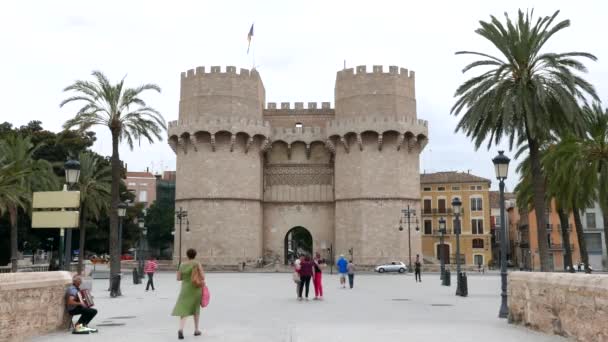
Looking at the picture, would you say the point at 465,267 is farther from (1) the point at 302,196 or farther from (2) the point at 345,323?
(2) the point at 345,323

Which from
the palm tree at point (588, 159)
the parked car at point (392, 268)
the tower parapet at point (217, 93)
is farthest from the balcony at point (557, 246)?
the palm tree at point (588, 159)

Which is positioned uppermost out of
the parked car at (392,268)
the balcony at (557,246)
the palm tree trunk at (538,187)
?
the palm tree trunk at (538,187)

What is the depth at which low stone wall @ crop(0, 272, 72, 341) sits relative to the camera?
906 centimetres

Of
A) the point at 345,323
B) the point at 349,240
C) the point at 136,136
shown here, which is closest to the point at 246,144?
the point at 349,240

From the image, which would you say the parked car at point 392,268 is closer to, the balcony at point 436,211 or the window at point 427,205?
the balcony at point 436,211

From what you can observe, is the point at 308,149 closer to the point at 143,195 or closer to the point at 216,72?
the point at 216,72

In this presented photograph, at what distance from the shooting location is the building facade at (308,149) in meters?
44.6

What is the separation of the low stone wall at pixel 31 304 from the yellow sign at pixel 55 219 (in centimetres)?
123

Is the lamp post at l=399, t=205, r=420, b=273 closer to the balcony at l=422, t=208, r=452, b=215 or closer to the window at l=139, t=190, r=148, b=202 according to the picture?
the balcony at l=422, t=208, r=452, b=215

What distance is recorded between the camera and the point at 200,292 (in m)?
10.1

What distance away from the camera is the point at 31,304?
9.73m

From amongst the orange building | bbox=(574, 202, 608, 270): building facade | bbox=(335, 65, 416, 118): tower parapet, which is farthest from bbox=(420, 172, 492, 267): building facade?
bbox=(335, 65, 416, 118): tower parapet

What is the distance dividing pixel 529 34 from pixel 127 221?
35.7m

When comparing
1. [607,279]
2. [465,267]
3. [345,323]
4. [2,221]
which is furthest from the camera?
[465,267]
